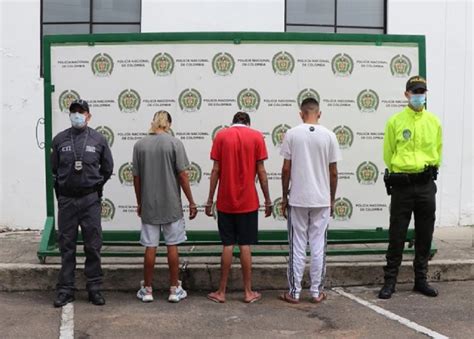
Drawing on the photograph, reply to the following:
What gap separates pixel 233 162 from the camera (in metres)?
5.25

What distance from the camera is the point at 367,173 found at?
6.18 metres

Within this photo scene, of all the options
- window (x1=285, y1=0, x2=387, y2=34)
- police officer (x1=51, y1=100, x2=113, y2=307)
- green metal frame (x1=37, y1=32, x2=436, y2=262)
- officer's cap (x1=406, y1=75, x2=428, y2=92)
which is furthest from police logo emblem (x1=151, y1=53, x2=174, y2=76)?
window (x1=285, y1=0, x2=387, y2=34)

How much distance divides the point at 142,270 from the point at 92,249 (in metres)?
0.70

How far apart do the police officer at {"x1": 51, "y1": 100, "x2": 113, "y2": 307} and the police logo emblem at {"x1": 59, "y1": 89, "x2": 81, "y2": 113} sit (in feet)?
2.51

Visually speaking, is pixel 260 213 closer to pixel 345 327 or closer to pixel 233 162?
pixel 233 162

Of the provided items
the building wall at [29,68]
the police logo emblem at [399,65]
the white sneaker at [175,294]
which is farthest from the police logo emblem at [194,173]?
the building wall at [29,68]

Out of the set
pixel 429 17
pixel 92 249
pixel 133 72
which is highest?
pixel 429 17

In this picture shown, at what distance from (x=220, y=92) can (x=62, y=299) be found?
8.74ft

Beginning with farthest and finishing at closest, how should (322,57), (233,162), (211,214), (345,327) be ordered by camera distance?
(322,57), (211,214), (233,162), (345,327)

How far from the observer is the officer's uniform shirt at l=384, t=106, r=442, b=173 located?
17.4 ft

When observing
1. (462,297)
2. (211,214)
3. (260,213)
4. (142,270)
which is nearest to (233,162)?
(211,214)

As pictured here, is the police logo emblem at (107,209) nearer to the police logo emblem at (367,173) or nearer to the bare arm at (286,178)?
the bare arm at (286,178)

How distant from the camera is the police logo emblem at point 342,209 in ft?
20.3

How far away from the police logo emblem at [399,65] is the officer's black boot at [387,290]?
230 cm
